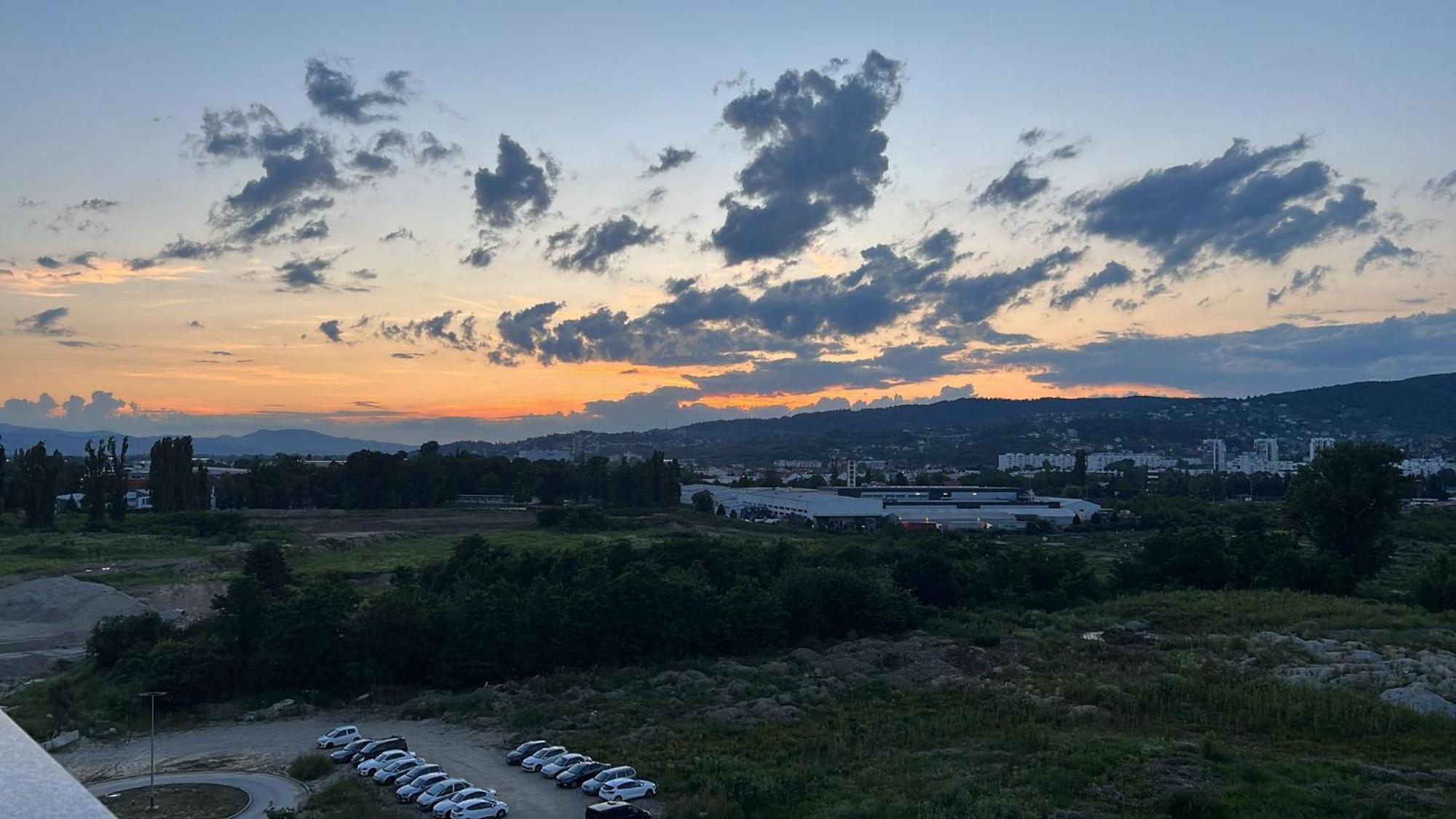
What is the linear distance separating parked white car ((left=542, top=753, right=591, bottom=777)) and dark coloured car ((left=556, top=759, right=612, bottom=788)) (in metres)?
0.19

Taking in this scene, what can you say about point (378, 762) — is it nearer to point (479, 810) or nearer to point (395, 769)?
point (395, 769)

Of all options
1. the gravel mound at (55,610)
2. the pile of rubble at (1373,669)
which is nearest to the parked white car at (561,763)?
the pile of rubble at (1373,669)

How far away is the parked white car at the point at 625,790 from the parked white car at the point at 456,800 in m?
2.23

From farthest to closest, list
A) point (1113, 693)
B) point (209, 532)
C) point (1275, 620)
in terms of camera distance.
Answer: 1. point (209, 532)
2. point (1275, 620)
3. point (1113, 693)

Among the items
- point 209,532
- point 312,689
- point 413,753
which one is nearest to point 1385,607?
point 413,753

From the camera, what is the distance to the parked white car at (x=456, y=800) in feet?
63.4

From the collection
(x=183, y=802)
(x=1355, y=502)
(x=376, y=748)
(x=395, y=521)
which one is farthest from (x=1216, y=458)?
(x=183, y=802)

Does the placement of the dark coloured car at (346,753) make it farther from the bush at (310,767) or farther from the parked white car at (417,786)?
the parked white car at (417,786)

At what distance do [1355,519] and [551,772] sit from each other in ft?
152

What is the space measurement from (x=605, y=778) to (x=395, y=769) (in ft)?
17.2

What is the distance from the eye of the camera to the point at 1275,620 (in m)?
36.1

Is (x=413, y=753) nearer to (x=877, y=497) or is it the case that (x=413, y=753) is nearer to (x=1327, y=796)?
(x=1327, y=796)

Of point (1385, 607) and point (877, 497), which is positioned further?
point (877, 497)

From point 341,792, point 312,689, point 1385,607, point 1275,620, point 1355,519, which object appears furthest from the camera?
point 1355,519
